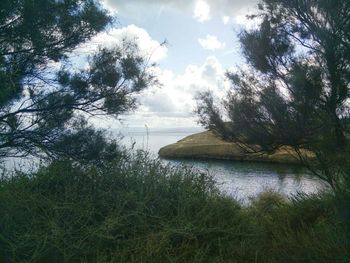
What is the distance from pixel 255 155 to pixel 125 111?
15.7 feet

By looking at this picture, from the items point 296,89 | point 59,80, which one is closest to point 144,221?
point 59,80

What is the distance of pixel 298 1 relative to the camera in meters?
9.88

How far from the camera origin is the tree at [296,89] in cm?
893

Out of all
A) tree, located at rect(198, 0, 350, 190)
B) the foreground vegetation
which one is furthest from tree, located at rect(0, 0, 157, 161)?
tree, located at rect(198, 0, 350, 190)

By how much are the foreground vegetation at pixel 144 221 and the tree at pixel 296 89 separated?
277 cm

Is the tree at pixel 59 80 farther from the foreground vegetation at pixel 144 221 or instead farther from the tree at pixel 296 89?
the tree at pixel 296 89

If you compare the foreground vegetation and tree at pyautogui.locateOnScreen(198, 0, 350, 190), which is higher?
tree at pyautogui.locateOnScreen(198, 0, 350, 190)

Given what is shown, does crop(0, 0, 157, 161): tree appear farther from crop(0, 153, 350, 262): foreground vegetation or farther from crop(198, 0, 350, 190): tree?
crop(198, 0, 350, 190): tree

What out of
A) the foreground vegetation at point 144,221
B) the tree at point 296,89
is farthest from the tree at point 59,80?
the tree at point 296,89

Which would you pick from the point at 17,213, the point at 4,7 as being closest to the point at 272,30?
the point at 4,7

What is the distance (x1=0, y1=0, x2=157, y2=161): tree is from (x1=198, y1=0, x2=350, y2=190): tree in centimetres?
365

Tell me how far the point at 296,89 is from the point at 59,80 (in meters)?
5.19

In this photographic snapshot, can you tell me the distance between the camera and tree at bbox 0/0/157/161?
6.32 meters

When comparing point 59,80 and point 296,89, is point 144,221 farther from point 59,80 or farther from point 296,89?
point 296,89
